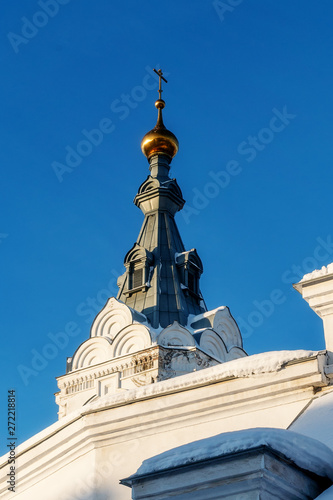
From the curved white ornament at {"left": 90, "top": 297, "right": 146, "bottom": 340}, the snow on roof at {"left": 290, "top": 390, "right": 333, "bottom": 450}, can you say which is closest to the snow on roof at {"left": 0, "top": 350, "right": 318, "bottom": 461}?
the snow on roof at {"left": 290, "top": 390, "right": 333, "bottom": 450}

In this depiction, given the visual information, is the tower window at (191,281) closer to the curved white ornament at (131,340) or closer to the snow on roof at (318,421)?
the curved white ornament at (131,340)

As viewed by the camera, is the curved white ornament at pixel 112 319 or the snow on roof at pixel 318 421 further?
the curved white ornament at pixel 112 319

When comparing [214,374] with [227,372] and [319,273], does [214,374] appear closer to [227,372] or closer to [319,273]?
[227,372]

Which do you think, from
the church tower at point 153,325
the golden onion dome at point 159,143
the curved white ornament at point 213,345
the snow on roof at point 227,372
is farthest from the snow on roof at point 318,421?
the golden onion dome at point 159,143

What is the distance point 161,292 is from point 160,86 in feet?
34.0

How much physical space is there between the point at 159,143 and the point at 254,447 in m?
25.8

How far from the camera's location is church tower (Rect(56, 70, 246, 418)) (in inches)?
846

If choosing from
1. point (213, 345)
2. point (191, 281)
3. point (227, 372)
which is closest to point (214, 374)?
point (227, 372)

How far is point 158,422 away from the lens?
15.1 feet

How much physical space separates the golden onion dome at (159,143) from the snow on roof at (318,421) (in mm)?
24292

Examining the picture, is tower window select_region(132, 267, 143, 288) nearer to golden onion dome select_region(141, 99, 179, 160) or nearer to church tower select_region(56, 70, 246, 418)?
church tower select_region(56, 70, 246, 418)

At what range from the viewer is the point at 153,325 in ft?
74.2

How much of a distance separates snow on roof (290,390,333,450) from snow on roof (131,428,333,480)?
44cm

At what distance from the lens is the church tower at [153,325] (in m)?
21.5
